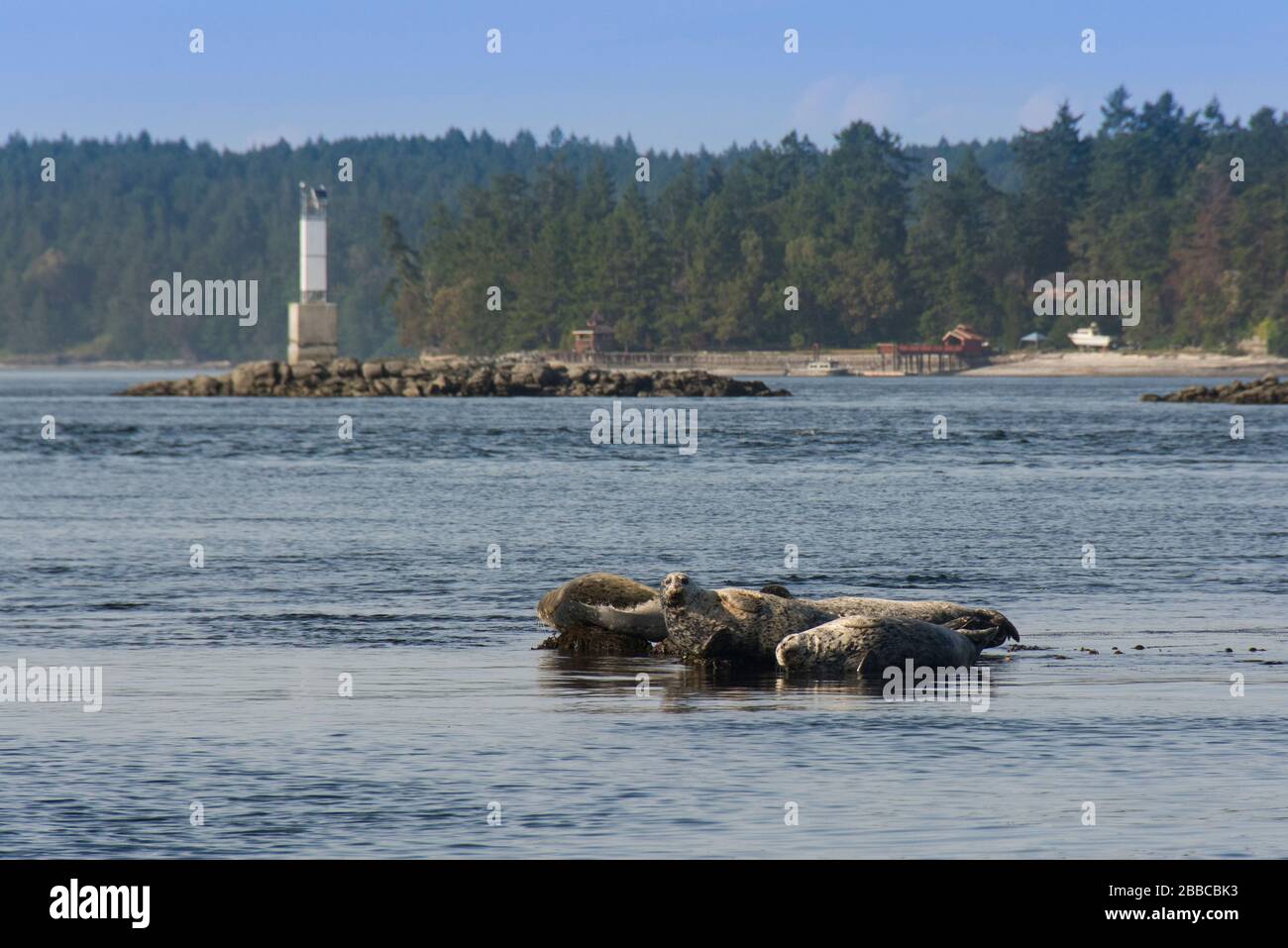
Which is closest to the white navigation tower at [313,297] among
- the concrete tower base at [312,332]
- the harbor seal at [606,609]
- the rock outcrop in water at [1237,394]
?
the concrete tower base at [312,332]

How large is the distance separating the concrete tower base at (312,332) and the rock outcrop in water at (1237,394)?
5898cm

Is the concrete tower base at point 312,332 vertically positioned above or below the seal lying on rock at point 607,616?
above

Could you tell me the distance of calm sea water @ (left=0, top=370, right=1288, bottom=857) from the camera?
41.6ft

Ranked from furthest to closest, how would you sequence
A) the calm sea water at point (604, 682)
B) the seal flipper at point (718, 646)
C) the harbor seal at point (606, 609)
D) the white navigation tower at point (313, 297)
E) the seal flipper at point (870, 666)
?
the white navigation tower at point (313, 297), the harbor seal at point (606, 609), the seal flipper at point (718, 646), the seal flipper at point (870, 666), the calm sea water at point (604, 682)

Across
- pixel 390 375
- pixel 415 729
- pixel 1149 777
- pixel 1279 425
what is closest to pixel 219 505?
pixel 415 729

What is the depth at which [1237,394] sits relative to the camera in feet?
407

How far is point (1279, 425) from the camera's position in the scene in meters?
90.9

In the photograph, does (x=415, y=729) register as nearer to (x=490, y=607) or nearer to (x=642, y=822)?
(x=642, y=822)

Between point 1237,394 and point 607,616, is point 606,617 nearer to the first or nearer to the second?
point 607,616

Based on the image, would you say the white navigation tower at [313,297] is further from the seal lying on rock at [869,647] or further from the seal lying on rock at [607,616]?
the seal lying on rock at [869,647]

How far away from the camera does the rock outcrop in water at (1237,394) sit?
399 feet

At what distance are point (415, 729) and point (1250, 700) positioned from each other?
24.4 feet

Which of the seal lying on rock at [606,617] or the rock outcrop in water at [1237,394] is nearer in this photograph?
the seal lying on rock at [606,617]

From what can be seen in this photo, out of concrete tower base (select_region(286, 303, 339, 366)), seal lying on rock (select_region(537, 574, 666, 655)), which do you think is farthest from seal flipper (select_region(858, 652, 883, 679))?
concrete tower base (select_region(286, 303, 339, 366))
